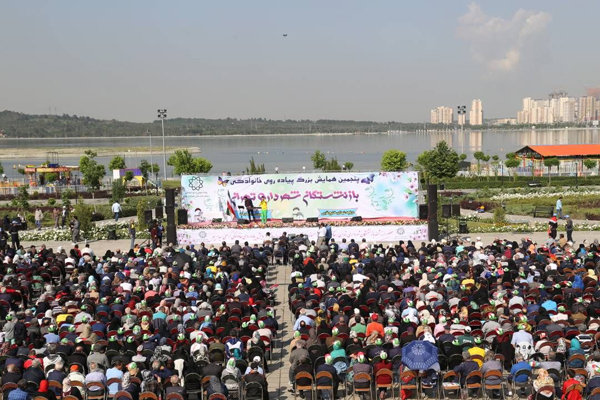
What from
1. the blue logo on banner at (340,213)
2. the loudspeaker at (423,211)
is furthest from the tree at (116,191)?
the loudspeaker at (423,211)

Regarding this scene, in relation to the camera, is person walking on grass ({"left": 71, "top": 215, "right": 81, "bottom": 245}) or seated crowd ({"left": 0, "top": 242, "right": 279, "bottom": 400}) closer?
seated crowd ({"left": 0, "top": 242, "right": 279, "bottom": 400})

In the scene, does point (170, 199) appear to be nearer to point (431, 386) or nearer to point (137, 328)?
point (137, 328)

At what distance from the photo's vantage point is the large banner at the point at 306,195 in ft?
101

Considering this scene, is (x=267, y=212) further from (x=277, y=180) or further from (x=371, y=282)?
(x=371, y=282)

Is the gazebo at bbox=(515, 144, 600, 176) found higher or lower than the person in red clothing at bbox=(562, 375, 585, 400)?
higher

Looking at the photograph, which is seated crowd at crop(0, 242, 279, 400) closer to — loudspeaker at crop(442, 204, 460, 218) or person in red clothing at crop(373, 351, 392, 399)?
person in red clothing at crop(373, 351, 392, 399)

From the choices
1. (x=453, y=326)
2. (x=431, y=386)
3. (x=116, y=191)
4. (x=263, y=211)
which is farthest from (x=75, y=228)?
(x=431, y=386)

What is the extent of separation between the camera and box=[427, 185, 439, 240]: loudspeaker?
89.3 ft

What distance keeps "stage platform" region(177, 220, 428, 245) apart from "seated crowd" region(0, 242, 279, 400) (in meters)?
8.41

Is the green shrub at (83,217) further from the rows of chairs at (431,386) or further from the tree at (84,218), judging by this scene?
the rows of chairs at (431,386)

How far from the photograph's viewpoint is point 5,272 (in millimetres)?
19766

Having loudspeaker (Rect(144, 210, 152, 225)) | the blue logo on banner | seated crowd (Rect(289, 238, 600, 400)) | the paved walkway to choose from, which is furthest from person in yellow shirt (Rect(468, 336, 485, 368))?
loudspeaker (Rect(144, 210, 152, 225))

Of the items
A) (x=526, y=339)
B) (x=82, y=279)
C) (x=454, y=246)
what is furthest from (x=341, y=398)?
(x=454, y=246)

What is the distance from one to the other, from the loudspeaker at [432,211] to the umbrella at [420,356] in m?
16.5
